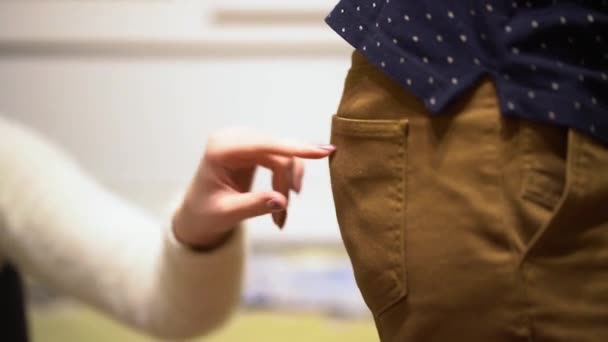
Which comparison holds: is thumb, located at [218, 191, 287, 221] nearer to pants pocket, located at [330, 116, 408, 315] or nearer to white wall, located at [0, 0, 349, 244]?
pants pocket, located at [330, 116, 408, 315]

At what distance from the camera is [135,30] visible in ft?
3.69

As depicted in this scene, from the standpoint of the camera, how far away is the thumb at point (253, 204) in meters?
0.48

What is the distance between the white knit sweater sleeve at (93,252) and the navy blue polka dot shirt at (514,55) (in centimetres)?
32

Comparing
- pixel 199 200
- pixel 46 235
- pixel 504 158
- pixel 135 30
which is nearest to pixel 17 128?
pixel 46 235

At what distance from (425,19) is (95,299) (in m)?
0.48

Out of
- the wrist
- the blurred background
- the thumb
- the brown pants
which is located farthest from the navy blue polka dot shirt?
the blurred background

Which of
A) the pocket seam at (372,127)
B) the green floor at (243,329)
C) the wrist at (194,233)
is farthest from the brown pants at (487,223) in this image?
the green floor at (243,329)

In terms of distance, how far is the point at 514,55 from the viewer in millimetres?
388

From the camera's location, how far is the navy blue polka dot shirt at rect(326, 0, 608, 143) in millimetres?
385

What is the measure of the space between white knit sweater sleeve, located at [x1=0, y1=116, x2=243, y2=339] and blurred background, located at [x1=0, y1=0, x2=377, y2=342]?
0.40 m

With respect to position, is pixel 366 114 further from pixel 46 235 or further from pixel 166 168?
pixel 166 168

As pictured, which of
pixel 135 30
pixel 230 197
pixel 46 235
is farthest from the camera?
pixel 135 30

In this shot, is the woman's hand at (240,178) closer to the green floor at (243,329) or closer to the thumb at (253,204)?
the thumb at (253,204)

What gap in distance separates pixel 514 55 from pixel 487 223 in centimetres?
9
